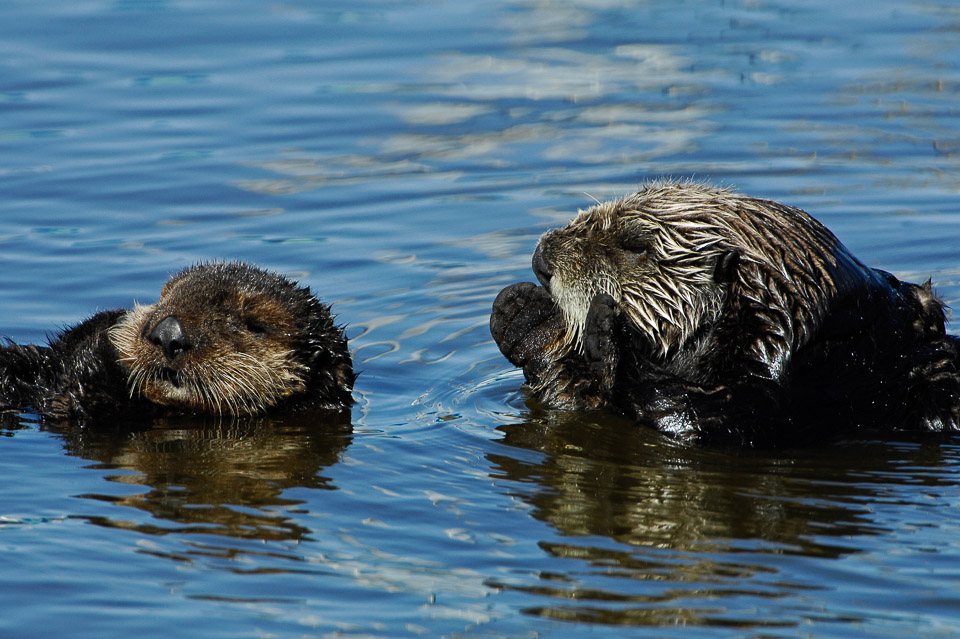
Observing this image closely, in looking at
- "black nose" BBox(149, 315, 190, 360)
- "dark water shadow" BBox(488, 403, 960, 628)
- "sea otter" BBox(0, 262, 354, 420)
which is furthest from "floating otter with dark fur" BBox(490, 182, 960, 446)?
"black nose" BBox(149, 315, 190, 360)

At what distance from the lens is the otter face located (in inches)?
230

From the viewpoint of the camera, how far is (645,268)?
5.83 m

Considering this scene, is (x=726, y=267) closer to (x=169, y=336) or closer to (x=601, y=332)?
(x=601, y=332)

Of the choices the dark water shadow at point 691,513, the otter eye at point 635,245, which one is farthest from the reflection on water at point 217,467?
the otter eye at point 635,245

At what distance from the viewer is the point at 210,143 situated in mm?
10789

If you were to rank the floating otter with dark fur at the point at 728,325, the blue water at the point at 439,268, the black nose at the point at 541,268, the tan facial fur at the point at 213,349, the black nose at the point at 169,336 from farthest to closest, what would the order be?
the black nose at the point at 541,268
the tan facial fur at the point at 213,349
the black nose at the point at 169,336
the floating otter with dark fur at the point at 728,325
the blue water at the point at 439,268

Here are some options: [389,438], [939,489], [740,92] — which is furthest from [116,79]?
[939,489]

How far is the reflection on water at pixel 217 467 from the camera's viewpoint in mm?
4883

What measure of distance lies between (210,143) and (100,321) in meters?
4.78

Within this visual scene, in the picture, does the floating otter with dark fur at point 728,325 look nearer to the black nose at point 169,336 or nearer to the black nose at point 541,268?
the black nose at point 541,268

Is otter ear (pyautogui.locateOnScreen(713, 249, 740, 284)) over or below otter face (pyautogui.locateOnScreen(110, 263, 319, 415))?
over

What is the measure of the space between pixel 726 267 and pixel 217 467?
2342 mm

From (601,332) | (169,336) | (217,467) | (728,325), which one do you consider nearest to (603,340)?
(601,332)

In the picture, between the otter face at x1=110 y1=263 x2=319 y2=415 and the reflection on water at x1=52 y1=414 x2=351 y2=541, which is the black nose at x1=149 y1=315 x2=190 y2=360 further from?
the reflection on water at x1=52 y1=414 x2=351 y2=541
